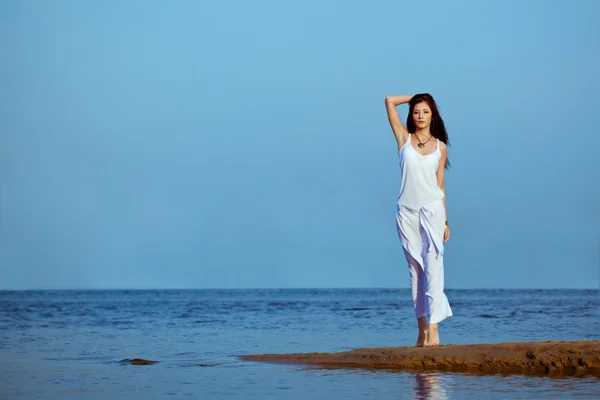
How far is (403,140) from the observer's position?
664 centimetres

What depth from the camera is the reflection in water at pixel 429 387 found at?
16.0ft

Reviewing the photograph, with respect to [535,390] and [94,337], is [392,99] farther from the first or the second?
[94,337]

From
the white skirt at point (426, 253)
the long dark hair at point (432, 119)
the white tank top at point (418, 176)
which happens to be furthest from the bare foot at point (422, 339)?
the long dark hair at point (432, 119)

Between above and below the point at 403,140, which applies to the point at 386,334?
below

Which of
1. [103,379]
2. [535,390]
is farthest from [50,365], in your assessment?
[535,390]

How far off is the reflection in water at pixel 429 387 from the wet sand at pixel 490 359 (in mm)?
282

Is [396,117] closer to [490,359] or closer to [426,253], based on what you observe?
[426,253]

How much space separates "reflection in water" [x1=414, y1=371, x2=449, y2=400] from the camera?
16.0ft

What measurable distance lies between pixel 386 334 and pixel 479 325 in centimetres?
279

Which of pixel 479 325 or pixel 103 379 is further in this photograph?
pixel 479 325

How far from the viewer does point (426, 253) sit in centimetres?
654

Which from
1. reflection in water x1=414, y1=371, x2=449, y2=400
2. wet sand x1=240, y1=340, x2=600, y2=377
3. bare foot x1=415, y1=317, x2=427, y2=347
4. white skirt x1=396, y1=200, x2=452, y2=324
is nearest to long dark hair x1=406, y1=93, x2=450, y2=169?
white skirt x1=396, y1=200, x2=452, y2=324

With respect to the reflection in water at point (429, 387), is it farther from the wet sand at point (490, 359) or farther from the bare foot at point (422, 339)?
the bare foot at point (422, 339)

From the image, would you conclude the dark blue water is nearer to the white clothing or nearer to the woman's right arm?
the white clothing
